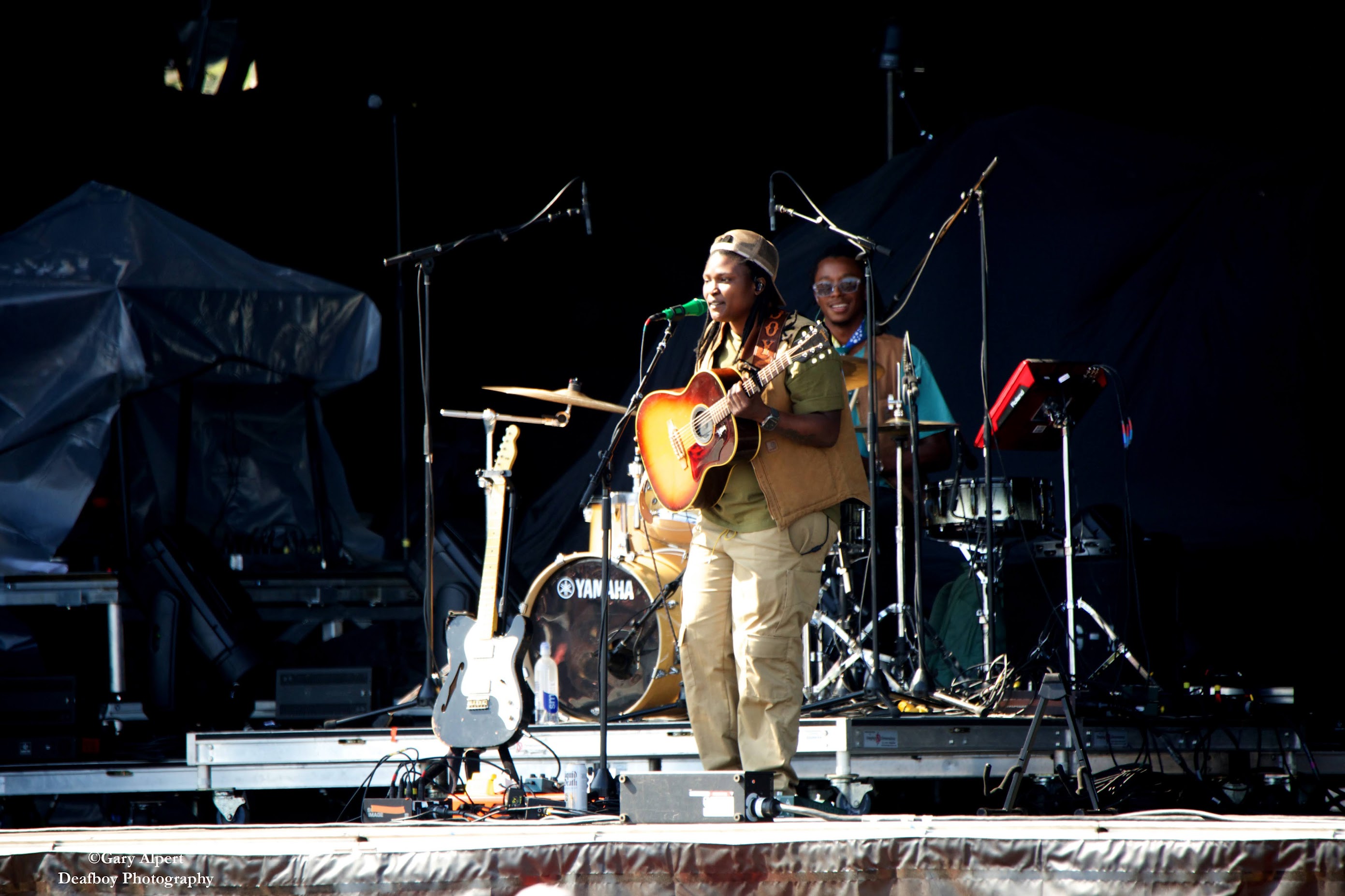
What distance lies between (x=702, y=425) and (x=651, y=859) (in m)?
1.60

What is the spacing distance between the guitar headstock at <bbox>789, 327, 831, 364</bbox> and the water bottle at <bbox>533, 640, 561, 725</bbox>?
7.59ft

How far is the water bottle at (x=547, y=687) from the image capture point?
5645mm

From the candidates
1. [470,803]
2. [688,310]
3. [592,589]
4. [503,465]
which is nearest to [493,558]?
[503,465]

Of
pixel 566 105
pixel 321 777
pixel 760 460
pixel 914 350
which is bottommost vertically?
pixel 321 777

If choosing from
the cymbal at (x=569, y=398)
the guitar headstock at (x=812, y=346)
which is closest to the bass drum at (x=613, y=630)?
the cymbal at (x=569, y=398)

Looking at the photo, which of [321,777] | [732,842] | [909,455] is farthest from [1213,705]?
[321,777]

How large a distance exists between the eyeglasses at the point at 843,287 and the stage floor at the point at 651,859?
3505mm

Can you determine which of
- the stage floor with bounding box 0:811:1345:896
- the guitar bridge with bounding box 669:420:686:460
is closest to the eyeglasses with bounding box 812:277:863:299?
the guitar bridge with bounding box 669:420:686:460

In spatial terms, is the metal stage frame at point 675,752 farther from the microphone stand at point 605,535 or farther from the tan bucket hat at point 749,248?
the tan bucket hat at point 749,248

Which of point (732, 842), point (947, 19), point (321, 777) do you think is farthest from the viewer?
point (947, 19)

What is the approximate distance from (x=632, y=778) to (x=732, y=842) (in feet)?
3.09

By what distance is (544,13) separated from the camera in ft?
25.9

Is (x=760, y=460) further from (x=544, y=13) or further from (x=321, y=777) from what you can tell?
(x=544, y=13)

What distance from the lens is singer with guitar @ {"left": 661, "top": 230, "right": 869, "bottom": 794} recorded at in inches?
152
